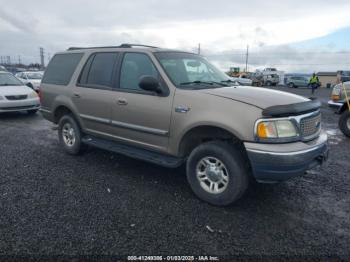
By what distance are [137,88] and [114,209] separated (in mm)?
1769

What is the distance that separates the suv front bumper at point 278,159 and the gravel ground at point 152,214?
563 millimetres

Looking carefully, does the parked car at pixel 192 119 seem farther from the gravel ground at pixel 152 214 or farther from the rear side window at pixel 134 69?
the gravel ground at pixel 152 214

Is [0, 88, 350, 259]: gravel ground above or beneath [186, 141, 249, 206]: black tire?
beneath

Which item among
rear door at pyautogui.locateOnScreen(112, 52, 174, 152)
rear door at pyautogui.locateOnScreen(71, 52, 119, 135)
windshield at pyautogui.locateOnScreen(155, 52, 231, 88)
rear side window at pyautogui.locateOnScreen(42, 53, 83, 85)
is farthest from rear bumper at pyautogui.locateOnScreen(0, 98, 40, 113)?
windshield at pyautogui.locateOnScreen(155, 52, 231, 88)

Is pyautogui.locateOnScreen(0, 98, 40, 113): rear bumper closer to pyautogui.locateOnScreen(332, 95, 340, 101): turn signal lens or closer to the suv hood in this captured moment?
the suv hood

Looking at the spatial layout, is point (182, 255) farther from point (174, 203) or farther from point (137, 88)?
point (137, 88)

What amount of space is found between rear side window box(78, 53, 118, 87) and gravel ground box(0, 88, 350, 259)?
1455 millimetres

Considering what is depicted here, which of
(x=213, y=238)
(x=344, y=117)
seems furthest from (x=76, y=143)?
(x=344, y=117)

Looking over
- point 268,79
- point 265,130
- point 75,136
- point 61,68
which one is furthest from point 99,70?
point 268,79

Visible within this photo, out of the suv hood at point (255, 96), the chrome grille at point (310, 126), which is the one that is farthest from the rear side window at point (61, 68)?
the chrome grille at point (310, 126)

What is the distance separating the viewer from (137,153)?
14.4 ft

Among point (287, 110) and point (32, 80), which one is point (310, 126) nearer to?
point (287, 110)

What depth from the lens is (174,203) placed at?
373cm

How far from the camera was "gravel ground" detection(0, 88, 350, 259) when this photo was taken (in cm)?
284
